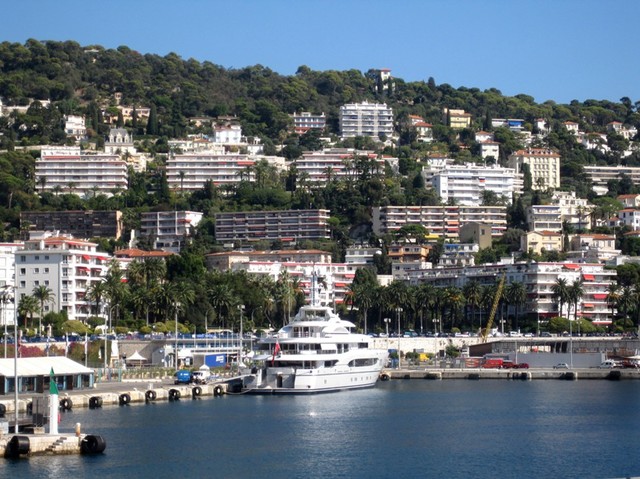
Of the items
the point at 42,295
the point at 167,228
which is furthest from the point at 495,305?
the point at 167,228

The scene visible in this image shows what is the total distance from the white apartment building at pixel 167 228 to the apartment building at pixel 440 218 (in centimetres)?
2515

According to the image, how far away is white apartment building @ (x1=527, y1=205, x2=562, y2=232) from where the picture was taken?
190 m

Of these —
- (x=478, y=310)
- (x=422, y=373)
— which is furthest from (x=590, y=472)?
(x=478, y=310)

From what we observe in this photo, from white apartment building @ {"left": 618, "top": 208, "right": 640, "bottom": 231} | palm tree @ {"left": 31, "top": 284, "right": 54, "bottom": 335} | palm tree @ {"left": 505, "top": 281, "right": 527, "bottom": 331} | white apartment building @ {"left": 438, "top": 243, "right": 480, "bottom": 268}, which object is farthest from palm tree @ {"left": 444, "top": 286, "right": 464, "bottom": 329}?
white apartment building @ {"left": 618, "top": 208, "right": 640, "bottom": 231}

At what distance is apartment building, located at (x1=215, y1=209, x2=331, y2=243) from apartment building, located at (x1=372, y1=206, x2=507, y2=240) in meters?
7.56

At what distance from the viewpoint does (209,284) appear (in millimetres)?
138625

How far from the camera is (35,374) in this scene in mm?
80500

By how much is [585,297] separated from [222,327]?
43.2 m

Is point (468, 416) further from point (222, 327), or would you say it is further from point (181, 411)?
point (222, 327)

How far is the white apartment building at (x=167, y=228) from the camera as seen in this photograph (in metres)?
185

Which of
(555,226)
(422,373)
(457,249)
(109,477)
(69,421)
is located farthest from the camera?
(555,226)

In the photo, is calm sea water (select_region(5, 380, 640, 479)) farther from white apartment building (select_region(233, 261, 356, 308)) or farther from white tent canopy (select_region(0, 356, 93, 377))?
white apartment building (select_region(233, 261, 356, 308))

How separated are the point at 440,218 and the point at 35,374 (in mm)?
117604

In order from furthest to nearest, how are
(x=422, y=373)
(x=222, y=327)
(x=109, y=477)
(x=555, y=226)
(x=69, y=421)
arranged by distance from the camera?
(x=555, y=226) < (x=222, y=327) < (x=422, y=373) < (x=69, y=421) < (x=109, y=477)
